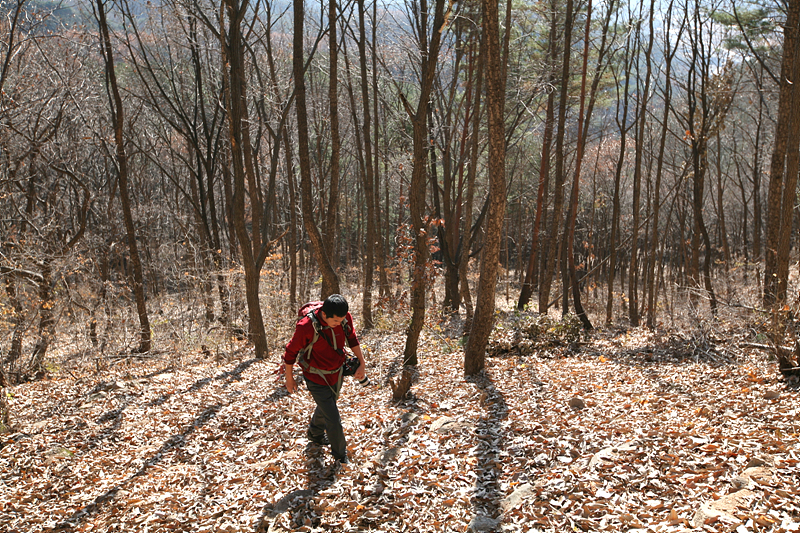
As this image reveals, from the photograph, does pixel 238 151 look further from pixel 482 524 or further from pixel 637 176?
pixel 637 176

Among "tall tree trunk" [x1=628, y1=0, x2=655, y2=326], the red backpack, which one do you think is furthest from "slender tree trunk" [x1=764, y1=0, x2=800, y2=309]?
the red backpack

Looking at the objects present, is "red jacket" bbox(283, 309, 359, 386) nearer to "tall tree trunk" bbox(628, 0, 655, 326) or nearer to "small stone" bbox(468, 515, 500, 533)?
"small stone" bbox(468, 515, 500, 533)

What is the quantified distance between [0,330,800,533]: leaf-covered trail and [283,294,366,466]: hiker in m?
0.45

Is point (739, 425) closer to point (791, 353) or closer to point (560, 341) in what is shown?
point (791, 353)

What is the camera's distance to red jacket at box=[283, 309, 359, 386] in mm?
4270

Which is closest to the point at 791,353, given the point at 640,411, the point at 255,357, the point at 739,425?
the point at 739,425

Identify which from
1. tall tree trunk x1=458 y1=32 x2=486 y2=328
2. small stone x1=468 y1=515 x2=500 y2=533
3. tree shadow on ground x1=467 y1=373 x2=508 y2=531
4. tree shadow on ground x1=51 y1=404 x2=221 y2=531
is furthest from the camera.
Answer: tall tree trunk x1=458 y1=32 x2=486 y2=328

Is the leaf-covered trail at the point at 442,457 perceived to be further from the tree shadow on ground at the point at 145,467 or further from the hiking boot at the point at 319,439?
the hiking boot at the point at 319,439

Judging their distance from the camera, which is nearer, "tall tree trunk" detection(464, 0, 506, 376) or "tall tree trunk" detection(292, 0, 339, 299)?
"tall tree trunk" detection(464, 0, 506, 376)

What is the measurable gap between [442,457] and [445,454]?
6 cm

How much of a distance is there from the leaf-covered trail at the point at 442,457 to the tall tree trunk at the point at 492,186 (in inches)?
21.3

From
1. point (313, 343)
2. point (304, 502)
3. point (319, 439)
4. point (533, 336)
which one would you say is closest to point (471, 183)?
point (533, 336)

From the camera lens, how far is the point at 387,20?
14438mm

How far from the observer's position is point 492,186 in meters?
6.24
